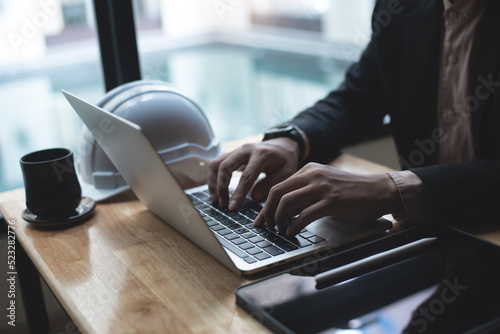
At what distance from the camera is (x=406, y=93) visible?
133cm

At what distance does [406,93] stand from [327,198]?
56 cm

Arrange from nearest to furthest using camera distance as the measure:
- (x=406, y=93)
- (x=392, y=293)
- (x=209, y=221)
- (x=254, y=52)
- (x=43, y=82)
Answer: (x=392, y=293) → (x=209, y=221) → (x=406, y=93) → (x=43, y=82) → (x=254, y=52)

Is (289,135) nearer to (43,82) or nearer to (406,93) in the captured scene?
(406,93)

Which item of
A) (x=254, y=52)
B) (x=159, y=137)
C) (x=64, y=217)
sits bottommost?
(x=254, y=52)

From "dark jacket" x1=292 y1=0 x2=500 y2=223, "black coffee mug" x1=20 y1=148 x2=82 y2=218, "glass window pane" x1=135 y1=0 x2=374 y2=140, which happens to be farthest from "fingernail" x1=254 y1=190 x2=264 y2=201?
"glass window pane" x1=135 y1=0 x2=374 y2=140

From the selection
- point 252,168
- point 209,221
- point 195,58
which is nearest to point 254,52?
point 195,58

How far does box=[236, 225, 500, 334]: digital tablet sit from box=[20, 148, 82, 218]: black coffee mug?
46cm

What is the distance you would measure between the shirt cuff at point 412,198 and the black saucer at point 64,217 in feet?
1.87

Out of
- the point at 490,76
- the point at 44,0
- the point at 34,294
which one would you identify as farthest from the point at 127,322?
the point at 44,0

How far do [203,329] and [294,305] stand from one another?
116 mm

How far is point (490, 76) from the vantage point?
3.74ft

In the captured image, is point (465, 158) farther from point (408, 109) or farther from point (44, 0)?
point (44, 0)

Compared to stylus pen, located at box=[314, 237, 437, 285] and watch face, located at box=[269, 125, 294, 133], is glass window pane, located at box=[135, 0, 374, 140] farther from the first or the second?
stylus pen, located at box=[314, 237, 437, 285]

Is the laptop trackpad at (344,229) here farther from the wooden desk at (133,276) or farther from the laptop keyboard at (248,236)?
the wooden desk at (133,276)
